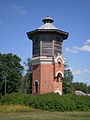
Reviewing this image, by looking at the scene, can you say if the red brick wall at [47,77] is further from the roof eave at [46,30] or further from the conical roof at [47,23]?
the conical roof at [47,23]

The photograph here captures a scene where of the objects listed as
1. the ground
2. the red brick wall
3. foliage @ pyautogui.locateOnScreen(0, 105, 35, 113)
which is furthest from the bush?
the ground

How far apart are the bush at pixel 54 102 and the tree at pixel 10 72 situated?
29.5 m

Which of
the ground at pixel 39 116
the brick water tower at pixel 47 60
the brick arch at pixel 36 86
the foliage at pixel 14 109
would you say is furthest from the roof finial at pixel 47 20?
the ground at pixel 39 116

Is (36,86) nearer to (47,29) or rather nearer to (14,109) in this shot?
(14,109)

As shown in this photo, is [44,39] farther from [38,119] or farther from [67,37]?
[38,119]

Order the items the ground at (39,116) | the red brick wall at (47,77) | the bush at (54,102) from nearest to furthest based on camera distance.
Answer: the ground at (39,116), the bush at (54,102), the red brick wall at (47,77)

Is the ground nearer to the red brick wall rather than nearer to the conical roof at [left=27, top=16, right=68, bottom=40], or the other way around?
the red brick wall

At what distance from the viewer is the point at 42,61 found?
28.6 m

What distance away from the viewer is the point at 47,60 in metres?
28.6

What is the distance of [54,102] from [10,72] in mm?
35653

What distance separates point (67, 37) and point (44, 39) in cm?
391

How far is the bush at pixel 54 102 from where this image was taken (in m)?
23.9

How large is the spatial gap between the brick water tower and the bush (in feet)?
10.1

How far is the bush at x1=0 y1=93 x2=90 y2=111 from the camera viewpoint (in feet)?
78.5
